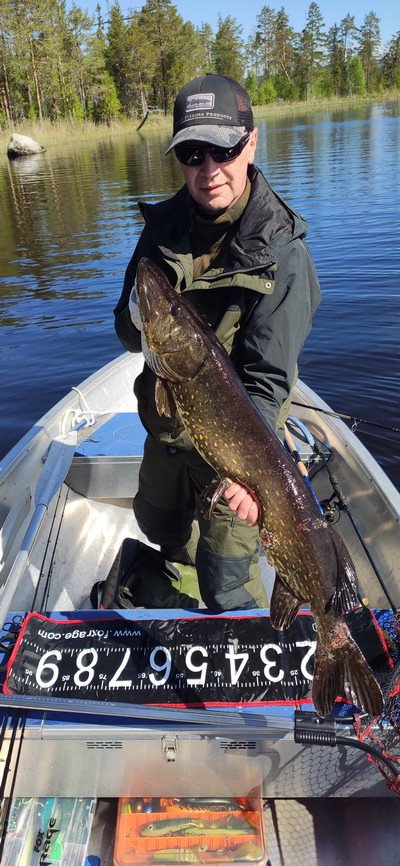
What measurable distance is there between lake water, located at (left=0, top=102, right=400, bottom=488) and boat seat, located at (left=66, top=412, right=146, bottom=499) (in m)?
2.68

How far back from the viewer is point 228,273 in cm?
234

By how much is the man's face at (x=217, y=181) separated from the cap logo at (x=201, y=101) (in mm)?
199

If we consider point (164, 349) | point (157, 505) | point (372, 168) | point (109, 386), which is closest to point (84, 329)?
point (109, 386)

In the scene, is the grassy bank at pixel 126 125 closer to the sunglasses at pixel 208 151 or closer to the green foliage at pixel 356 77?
the green foliage at pixel 356 77

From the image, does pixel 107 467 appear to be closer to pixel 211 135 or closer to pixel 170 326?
pixel 170 326

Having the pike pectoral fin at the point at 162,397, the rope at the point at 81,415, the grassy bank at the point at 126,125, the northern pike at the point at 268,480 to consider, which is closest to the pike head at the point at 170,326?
the northern pike at the point at 268,480

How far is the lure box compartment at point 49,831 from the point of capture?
2408 millimetres

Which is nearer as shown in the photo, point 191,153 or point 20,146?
point 191,153

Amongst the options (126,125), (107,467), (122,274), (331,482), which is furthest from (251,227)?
(126,125)

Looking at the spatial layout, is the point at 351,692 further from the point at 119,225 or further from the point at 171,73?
the point at 171,73

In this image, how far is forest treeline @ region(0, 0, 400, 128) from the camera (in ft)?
162

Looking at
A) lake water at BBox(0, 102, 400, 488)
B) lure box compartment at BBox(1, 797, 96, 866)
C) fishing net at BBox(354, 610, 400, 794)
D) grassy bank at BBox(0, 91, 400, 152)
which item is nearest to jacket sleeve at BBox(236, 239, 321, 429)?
fishing net at BBox(354, 610, 400, 794)

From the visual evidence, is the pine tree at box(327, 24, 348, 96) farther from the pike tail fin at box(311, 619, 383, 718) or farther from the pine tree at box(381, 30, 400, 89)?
the pike tail fin at box(311, 619, 383, 718)

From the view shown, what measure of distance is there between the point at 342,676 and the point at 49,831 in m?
1.48
